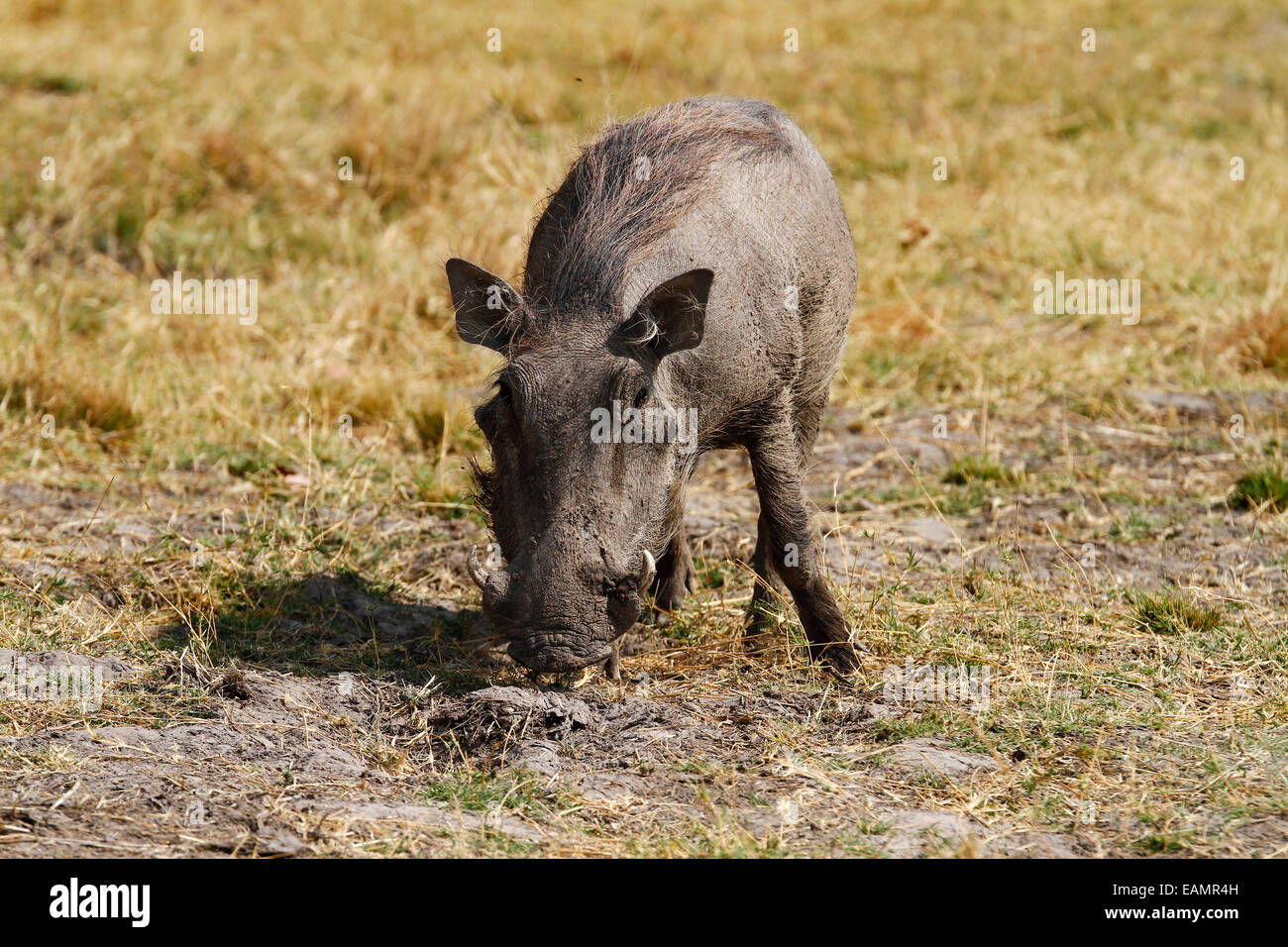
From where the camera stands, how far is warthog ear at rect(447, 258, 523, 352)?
12.5 ft

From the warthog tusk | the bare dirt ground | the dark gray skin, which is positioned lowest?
the bare dirt ground

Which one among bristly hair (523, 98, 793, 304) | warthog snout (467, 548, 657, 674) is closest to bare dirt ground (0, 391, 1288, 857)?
warthog snout (467, 548, 657, 674)

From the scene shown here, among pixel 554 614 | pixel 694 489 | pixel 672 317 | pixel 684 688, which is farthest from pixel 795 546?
pixel 694 489

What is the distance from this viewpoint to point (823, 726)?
374 cm

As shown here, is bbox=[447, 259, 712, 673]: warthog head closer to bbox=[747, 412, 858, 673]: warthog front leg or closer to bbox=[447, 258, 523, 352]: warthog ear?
bbox=[447, 258, 523, 352]: warthog ear

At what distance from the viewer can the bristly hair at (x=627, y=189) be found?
3.84 metres

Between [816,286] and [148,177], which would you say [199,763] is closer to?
[816,286]

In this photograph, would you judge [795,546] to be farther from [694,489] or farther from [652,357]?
[694,489]

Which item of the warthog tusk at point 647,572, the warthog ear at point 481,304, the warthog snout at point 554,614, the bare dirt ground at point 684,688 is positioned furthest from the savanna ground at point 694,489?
the warthog ear at point 481,304

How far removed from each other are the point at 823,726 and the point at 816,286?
138cm

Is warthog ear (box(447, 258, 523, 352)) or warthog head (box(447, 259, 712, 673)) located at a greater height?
warthog ear (box(447, 258, 523, 352))

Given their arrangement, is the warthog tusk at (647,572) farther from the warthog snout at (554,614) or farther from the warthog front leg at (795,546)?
the warthog front leg at (795,546)

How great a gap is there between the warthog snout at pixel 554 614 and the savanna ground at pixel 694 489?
0.25 metres
